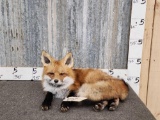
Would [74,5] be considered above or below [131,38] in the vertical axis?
above

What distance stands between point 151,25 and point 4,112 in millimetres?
681

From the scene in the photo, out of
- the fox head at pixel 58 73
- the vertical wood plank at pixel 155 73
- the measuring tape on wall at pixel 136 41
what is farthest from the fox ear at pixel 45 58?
the vertical wood plank at pixel 155 73

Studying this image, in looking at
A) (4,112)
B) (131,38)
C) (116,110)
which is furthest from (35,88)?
(131,38)

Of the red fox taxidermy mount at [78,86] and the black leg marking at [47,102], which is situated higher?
the red fox taxidermy mount at [78,86]

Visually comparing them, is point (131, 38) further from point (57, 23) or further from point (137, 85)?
point (57, 23)

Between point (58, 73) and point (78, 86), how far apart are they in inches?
3.3

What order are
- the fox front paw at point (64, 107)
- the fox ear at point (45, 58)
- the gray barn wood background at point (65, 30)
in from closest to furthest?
the fox front paw at point (64, 107) < the fox ear at point (45, 58) < the gray barn wood background at point (65, 30)

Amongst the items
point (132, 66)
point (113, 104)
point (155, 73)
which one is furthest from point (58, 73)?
point (155, 73)

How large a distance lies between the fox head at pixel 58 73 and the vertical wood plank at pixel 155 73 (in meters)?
0.42

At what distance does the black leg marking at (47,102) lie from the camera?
0.72 meters

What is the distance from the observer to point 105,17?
0.98 metres

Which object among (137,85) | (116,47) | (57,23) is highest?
(57,23)

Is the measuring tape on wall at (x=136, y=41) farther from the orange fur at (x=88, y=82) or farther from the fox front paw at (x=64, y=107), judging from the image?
the fox front paw at (x=64, y=107)

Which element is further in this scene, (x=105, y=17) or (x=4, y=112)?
(x=105, y=17)
